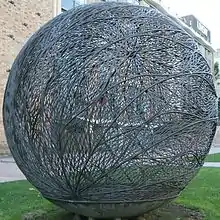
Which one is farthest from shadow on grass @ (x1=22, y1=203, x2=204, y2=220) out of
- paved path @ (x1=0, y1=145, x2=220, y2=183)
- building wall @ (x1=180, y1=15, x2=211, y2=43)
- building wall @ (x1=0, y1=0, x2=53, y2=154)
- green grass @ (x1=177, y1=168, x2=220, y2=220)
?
building wall @ (x1=180, y1=15, x2=211, y2=43)

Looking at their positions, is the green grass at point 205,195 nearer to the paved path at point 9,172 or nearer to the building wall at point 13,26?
the paved path at point 9,172

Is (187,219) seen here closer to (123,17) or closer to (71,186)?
(71,186)

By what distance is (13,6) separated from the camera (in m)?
15.5

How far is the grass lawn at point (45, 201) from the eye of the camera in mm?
5465

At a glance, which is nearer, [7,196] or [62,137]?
[62,137]

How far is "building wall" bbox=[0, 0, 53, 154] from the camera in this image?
15047 mm

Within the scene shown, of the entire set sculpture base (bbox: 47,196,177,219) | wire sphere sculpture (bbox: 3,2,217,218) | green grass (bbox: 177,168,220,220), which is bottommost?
green grass (bbox: 177,168,220,220)

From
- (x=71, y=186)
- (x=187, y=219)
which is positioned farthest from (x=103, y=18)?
(x=187, y=219)

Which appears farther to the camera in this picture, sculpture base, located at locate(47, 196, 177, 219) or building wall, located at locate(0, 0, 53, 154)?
building wall, located at locate(0, 0, 53, 154)

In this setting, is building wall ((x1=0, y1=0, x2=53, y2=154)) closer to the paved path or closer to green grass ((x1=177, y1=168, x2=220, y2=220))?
the paved path

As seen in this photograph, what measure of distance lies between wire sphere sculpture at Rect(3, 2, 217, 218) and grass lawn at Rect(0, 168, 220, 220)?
124cm

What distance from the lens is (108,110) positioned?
3.69 metres

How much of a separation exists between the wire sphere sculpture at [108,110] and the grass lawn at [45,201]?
4.07 feet

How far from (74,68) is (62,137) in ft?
2.08
